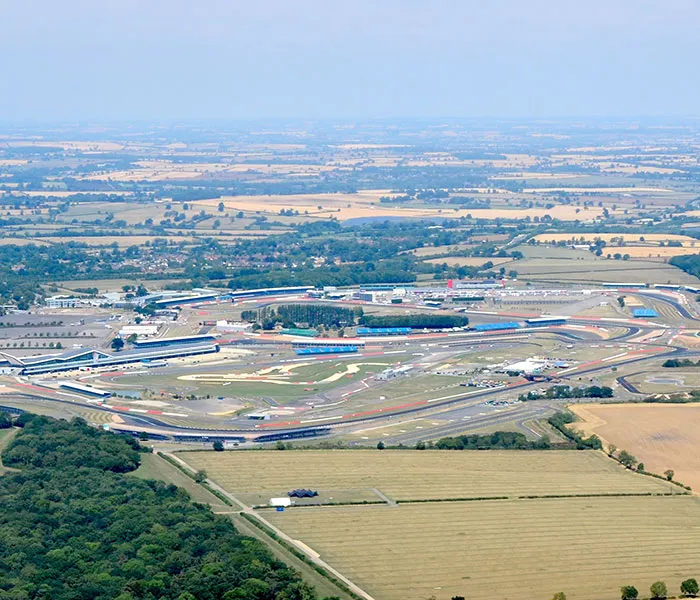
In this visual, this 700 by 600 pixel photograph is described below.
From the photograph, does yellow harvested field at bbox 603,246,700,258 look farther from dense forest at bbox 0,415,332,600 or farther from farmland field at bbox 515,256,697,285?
dense forest at bbox 0,415,332,600

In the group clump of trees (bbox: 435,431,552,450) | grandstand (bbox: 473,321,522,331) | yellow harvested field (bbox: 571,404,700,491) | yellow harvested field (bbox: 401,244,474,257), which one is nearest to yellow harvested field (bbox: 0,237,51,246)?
yellow harvested field (bbox: 401,244,474,257)

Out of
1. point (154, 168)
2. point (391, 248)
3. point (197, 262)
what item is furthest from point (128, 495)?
point (154, 168)

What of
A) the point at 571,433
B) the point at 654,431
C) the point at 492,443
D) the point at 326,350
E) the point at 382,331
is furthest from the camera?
the point at 382,331

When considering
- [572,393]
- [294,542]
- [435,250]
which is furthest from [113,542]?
[435,250]

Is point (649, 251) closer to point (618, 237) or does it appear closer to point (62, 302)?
point (618, 237)

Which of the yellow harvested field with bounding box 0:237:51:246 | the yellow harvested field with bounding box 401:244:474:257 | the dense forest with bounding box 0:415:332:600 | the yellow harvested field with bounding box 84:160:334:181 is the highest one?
the dense forest with bounding box 0:415:332:600
